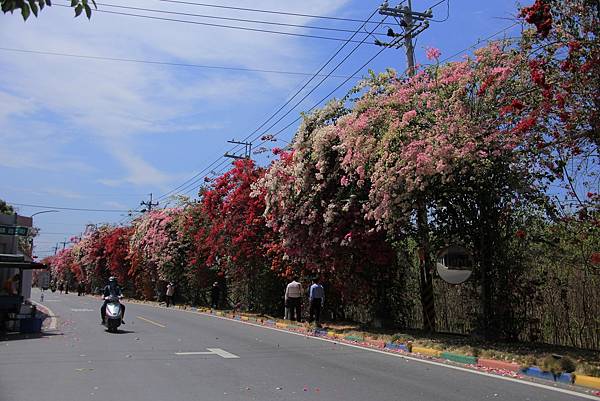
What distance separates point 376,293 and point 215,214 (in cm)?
1229

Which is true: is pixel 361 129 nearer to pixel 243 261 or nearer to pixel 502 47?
pixel 502 47

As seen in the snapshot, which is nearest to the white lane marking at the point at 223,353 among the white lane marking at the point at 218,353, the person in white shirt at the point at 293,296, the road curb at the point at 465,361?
the white lane marking at the point at 218,353

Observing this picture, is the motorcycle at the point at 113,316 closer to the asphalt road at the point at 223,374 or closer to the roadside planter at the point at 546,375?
the asphalt road at the point at 223,374

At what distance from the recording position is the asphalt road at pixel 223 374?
7.69 metres

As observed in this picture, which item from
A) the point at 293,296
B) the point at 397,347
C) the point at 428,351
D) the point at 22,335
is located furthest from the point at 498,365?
the point at 22,335

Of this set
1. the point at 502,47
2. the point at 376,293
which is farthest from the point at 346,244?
the point at 502,47

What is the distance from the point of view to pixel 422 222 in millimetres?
14531

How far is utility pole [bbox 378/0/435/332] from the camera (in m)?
14.5

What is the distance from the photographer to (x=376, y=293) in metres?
17.6

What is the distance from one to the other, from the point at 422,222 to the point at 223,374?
7.35m

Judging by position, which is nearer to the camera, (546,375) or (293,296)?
(546,375)

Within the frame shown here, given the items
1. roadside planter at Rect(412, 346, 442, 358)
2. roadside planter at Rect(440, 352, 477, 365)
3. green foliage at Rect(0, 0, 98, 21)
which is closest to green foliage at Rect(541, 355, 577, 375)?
roadside planter at Rect(440, 352, 477, 365)

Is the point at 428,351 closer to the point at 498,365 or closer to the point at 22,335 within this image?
the point at 498,365

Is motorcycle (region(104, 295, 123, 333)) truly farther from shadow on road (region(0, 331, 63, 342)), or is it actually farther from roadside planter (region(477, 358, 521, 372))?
roadside planter (region(477, 358, 521, 372))
